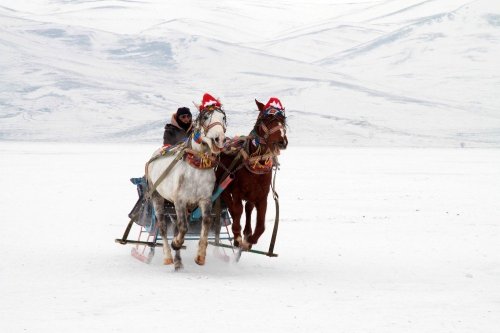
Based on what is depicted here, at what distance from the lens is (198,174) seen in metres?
9.78

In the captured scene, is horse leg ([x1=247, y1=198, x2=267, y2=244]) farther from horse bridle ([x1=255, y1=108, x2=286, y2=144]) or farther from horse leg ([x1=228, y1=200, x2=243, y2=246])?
horse bridle ([x1=255, y1=108, x2=286, y2=144])

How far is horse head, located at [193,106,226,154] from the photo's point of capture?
9312mm

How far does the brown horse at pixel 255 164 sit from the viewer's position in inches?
382

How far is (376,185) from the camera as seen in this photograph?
27062 mm

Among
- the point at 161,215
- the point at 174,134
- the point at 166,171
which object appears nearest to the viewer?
the point at 166,171

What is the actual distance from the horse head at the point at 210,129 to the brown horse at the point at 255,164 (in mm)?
511

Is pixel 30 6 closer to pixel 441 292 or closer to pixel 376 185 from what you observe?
pixel 376 185

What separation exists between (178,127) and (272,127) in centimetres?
198

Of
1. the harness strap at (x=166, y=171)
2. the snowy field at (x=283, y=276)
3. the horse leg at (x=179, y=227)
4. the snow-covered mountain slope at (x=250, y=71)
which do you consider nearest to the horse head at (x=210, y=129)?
the harness strap at (x=166, y=171)

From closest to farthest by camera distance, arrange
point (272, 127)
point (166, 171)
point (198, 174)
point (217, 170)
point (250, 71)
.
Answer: point (272, 127) → point (198, 174) → point (166, 171) → point (217, 170) → point (250, 71)

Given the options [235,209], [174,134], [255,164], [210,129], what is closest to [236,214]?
[235,209]

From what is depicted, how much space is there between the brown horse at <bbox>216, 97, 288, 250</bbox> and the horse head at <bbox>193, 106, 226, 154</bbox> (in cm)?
51

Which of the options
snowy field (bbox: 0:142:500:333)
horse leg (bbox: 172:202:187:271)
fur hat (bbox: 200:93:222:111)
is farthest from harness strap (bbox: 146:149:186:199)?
snowy field (bbox: 0:142:500:333)

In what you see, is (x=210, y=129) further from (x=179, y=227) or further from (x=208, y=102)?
(x=179, y=227)
